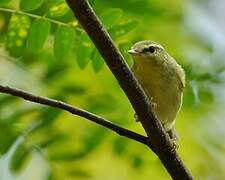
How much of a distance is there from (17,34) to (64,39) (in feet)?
0.58

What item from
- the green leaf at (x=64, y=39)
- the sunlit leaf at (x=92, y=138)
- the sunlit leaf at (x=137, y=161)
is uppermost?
the green leaf at (x=64, y=39)

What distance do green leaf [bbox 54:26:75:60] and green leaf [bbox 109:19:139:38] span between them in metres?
0.17

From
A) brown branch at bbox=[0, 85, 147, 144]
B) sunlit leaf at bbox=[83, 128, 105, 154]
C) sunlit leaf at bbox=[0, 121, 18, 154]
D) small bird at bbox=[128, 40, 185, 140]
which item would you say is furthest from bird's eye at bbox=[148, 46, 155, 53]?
brown branch at bbox=[0, 85, 147, 144]

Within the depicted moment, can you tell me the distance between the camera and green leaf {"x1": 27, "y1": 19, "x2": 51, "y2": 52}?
7.18 ft

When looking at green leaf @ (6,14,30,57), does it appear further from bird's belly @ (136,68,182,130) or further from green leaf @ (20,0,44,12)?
bird's belly @ (136,68,182,130)

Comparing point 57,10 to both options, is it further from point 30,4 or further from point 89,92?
point 89,92

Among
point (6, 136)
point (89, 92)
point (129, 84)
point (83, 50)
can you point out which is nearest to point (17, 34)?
point (83, 50)

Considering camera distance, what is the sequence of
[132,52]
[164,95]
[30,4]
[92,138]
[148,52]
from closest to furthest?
[30,4] < [132,52] < [164,95] < [148,52] < [92,138]

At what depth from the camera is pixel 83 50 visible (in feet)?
Result: 7.36

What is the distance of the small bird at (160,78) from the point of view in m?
2.41

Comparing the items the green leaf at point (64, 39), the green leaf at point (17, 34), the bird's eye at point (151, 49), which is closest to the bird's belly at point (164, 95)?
the bird's eye at point (151, 49)

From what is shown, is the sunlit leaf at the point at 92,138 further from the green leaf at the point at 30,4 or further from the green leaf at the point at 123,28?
the green leaf at the point at 30,4

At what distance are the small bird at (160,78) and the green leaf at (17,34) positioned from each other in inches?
16.2

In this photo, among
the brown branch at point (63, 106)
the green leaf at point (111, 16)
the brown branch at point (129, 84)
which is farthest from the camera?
the green leaf at point (111, 16)
